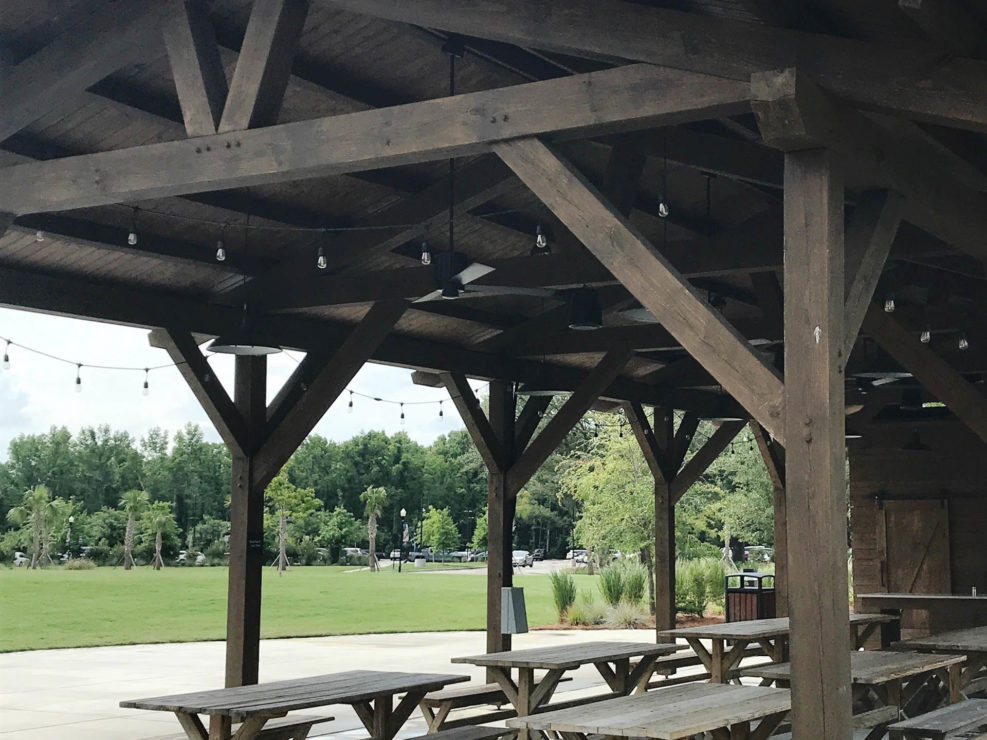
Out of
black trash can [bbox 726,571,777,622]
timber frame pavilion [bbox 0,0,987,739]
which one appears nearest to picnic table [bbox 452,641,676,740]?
timber frame pavilion [bbox 0,0,987,739]

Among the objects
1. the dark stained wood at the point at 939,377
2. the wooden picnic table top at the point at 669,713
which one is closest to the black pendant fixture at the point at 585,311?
the dark stained wood at the point at 939,377

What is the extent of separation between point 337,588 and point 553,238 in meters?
26.9

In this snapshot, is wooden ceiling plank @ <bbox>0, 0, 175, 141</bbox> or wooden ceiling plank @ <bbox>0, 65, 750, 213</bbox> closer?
wooden ceiling plank @ <bbox>0, 65, 750, 213</bbox>

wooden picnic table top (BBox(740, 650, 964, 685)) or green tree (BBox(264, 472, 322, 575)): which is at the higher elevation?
green tree (BBox(264, 472, 322, 575))

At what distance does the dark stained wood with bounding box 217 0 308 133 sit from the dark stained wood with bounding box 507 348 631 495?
5.82m

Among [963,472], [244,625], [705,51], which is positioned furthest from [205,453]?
[705,51]

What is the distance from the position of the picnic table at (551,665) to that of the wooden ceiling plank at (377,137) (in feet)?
10.4

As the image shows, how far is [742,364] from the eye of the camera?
14.2 feet

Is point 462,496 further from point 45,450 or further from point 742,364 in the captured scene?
point 742,364

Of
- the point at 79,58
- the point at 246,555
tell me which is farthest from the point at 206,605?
the point at 79,58

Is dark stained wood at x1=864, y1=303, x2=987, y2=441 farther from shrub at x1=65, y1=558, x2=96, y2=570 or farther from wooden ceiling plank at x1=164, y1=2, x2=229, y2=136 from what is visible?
shrub at x1=65, y1=558, x2=96, y2=570

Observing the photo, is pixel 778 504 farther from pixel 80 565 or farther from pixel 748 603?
pixel 80 565

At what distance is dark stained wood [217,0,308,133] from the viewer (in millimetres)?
5352

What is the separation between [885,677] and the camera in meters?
6.94
